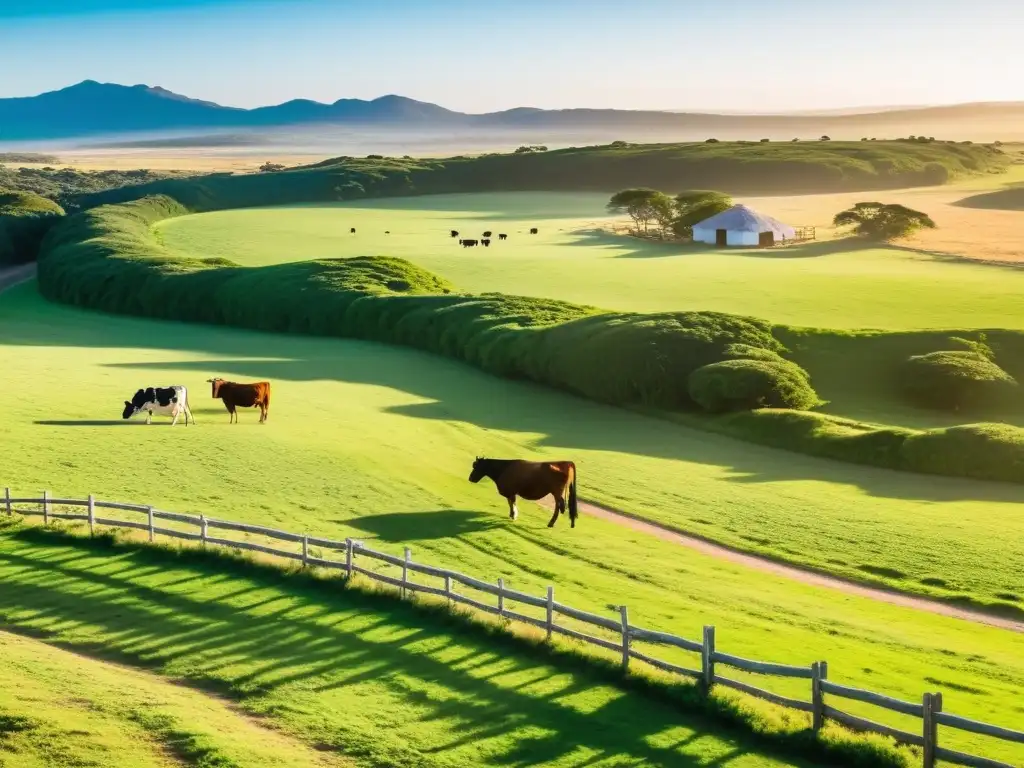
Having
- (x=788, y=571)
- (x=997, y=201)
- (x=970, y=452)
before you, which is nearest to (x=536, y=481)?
(x=788, y=571)

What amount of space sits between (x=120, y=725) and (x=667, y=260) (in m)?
100

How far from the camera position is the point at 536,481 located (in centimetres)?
3825

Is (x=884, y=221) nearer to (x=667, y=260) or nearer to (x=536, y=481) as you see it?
(x=667, y=260)

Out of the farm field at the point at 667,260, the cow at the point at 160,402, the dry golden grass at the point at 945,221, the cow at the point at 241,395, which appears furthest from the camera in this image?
the dry golden grass at the point at 945,221

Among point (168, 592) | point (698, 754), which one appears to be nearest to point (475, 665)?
point (698, 754)

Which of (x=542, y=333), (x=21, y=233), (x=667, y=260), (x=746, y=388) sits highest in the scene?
(x=21, y=233)

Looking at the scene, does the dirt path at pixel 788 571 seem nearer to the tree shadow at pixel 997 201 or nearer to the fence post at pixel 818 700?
the fence post at pixel 818 700

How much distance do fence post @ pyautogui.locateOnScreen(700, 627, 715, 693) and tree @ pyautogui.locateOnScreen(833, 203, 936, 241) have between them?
114m

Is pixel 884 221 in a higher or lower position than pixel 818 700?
higher

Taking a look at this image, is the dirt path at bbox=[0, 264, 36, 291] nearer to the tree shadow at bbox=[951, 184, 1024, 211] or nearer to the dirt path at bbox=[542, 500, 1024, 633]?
the dirt path at bbox=[542, 500, 1024, 633]

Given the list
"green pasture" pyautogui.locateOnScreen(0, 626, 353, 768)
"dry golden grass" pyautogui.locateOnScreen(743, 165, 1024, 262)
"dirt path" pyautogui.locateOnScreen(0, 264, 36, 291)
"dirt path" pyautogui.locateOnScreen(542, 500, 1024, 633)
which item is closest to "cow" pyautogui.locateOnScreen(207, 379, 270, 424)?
"dirt path" pyautogui.locateOnScreen(542, 500, 1024, 633)

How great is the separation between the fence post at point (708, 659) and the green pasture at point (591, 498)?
3148mm

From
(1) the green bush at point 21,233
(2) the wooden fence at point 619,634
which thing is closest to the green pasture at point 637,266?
(1) the green bush at point 21,233

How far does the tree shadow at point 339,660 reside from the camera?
20.9 m
